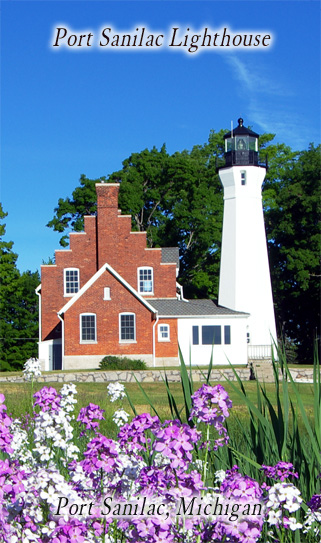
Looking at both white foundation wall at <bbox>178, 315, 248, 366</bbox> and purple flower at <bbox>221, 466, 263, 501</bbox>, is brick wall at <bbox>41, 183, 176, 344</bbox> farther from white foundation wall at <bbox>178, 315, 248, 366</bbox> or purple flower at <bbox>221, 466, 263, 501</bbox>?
purple flower at <bbox>221, 466, 263, 501</bbox>

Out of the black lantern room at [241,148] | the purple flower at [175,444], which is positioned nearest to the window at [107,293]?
the black lantern room at [241,148]

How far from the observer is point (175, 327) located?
36812 millimetres

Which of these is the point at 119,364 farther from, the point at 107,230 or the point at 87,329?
the point at 107,230

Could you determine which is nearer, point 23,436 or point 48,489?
point 48,489

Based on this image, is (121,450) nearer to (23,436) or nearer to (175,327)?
(23,436)

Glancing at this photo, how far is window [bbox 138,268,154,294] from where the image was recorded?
39.2 meters

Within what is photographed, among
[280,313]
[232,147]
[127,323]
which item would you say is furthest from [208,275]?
[127,323]

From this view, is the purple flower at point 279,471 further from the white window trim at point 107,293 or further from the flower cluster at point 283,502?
the white window trim at point 107,293

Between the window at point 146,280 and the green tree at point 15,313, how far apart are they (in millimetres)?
10030

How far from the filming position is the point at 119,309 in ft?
115

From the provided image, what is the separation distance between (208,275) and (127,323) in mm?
14044

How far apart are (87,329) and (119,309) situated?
193 centimetres

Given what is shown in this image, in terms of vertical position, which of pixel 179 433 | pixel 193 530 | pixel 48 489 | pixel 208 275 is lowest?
pixel 193 530

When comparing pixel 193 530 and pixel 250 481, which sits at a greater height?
pixel 250 481
